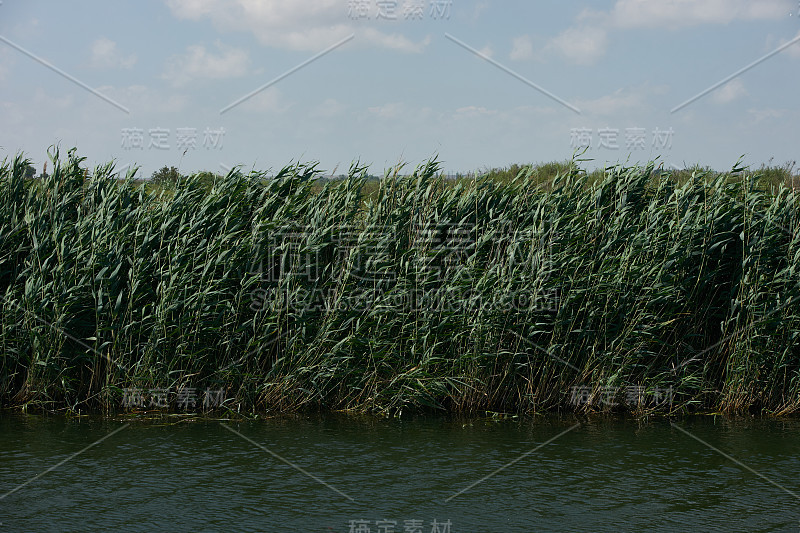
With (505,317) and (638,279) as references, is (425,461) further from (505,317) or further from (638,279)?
(638,279)

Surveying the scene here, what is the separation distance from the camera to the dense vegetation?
10.0 m

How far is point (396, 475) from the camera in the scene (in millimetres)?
7477

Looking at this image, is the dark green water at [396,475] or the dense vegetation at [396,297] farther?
the dense vegetation at [396,297]

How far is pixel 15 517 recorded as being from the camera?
6.21m

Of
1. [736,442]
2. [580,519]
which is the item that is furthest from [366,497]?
[736,442]

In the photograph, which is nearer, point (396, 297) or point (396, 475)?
point (396, 475)

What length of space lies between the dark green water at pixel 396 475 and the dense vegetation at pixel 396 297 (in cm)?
64

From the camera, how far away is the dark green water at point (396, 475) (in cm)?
630

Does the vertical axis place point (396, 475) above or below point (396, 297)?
below

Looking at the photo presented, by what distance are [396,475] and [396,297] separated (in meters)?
3.21

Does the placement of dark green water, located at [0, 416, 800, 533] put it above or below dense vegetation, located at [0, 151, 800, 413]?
below

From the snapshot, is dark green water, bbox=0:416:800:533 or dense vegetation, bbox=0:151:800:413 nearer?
dark green water, bbox=0:416:800:533

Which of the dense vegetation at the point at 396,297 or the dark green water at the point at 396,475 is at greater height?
the dense vegetation at the point at 396,297

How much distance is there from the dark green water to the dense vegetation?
0.64 metres
